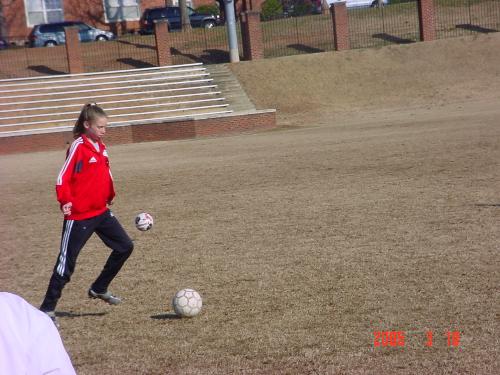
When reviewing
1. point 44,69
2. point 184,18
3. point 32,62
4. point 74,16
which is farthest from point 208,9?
point 44,69

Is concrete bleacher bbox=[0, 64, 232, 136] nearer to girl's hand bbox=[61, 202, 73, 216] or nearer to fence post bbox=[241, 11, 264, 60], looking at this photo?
fence post bbox=[241, 11, 264, 60]

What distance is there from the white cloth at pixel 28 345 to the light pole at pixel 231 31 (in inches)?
1378

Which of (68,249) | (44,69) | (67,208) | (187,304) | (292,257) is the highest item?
(44,69)

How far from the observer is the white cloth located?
74.6 inches

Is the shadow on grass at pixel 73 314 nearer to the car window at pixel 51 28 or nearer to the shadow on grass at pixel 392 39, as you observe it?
the shadow on grass at pixel 392 39

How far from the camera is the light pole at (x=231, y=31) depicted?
36.2m

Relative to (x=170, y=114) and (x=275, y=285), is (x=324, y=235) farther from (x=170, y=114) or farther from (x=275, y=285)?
(x=170, y=114)

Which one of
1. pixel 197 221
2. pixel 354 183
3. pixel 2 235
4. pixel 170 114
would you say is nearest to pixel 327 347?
pixel 197 221

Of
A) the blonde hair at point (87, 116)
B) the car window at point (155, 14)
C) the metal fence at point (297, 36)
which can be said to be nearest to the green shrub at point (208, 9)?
the car window at point (155, 14)

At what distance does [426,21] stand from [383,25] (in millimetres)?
4094

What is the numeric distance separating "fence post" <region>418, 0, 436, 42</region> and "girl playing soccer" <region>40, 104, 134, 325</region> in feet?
120

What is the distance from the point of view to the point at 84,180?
6477 mm

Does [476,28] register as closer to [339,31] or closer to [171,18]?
[339,31]

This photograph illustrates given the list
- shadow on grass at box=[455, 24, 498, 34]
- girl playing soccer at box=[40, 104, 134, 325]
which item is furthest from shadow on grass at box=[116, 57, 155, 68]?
girl playing soccer at box=[40, 104, 134, 325]
